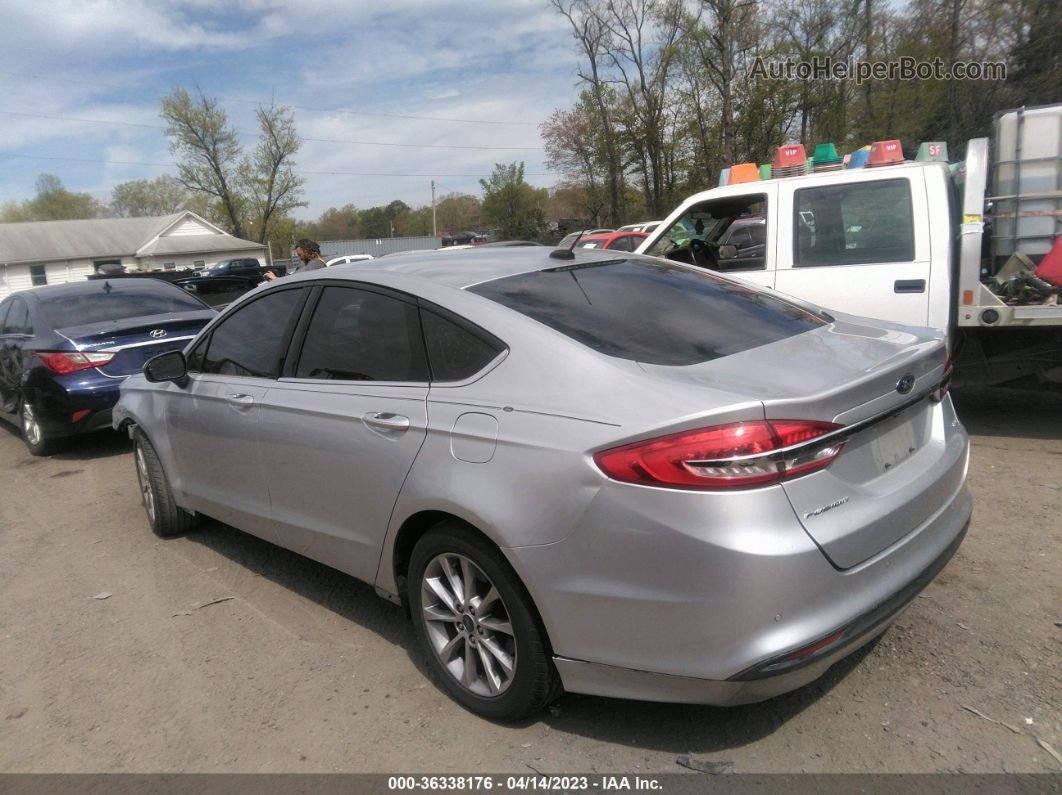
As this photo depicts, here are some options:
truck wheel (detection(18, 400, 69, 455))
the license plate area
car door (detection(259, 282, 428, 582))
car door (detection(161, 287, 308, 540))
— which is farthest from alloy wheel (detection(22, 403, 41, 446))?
the license plate area

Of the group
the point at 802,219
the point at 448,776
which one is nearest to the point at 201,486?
the point at 448,776

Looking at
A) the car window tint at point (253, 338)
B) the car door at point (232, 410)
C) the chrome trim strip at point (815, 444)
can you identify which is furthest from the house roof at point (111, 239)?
the chrome trim strip at point (815, 444)

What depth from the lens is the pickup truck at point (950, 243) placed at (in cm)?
551

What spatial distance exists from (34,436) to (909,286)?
783 cm

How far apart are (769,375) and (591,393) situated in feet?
1.86

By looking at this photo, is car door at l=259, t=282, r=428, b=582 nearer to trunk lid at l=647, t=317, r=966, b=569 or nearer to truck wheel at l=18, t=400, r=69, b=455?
trunk lid at l=647, t=317, r=966, b=569

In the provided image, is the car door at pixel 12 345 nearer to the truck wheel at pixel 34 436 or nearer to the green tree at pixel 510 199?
the truck wheel at pixel 34 436

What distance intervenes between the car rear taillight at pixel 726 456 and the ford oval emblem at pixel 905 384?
1.76 feet

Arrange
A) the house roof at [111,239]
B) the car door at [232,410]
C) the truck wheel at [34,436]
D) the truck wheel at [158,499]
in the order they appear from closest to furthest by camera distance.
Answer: the car door at [232,410] → the truck wheel at [158,499] → the truck wheel at [34,436] → the house roof at [111,239]

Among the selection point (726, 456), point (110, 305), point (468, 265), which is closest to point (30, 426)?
point (110, 305)

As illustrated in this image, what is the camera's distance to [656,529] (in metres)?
2.24

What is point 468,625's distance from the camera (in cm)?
286

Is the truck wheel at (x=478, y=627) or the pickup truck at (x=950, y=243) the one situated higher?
the pickup truck at (x=950, y=243)

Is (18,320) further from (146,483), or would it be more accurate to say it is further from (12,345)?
(146,483)
